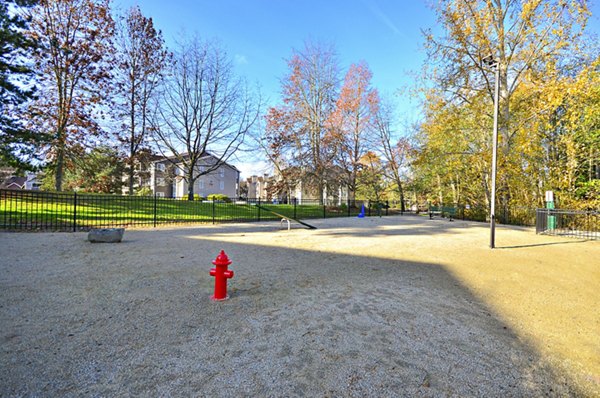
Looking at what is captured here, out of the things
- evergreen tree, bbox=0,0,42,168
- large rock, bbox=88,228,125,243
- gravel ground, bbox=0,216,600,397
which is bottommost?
gravel ground, bbox=0,216,600,397

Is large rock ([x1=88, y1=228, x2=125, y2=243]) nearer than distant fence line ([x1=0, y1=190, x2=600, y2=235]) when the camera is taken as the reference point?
Yes

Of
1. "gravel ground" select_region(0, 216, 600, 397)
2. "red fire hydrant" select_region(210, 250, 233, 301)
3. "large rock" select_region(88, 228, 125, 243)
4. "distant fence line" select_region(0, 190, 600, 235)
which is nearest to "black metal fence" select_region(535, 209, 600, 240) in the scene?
"distant fence line" select_region(0, 190, 600, 235)

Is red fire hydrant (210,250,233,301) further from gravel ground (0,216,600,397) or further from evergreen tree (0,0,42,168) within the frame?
evergreen tree (0,0,42,168)

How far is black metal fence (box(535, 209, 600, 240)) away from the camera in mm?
11406

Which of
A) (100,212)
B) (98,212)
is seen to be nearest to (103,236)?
(100,212)

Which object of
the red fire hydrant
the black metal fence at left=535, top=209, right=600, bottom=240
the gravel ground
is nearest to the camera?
the gravel ground

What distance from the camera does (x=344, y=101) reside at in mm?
24172

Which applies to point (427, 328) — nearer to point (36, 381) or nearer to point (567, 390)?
point (567, 390)

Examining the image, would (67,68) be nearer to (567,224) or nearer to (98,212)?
(98,212)

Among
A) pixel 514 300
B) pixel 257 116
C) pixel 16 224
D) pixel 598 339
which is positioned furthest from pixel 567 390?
pixel 257 116

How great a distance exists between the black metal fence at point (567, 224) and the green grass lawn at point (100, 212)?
39.1 ft

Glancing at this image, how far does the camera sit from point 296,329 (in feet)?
9.16

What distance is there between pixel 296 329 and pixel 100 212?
12776mm

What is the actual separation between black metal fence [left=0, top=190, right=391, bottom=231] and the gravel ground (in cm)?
505
